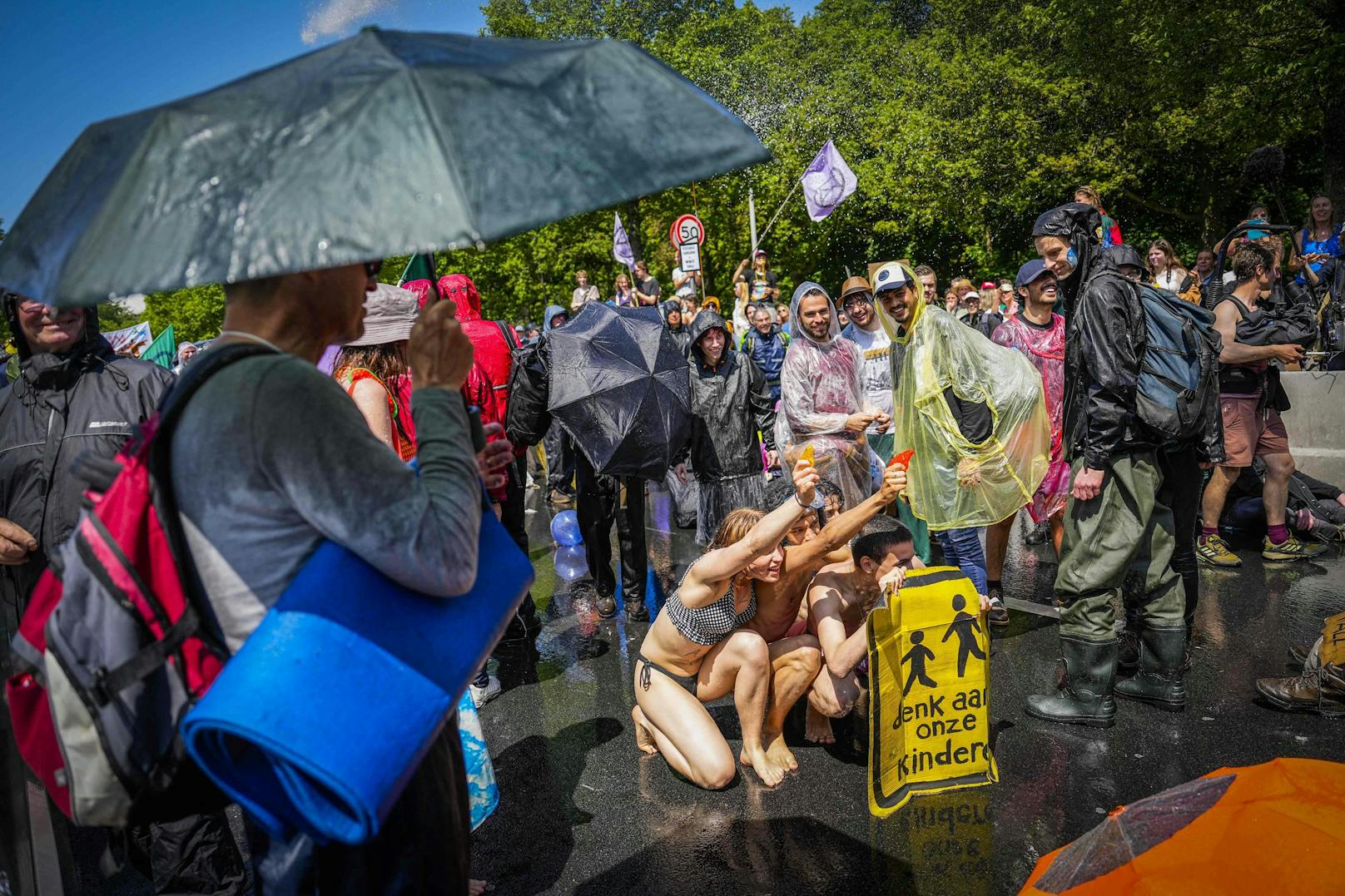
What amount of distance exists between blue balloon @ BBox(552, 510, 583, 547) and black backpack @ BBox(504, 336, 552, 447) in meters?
2.99

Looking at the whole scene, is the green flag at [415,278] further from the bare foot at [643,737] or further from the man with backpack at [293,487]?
the bare foot at [643,737]

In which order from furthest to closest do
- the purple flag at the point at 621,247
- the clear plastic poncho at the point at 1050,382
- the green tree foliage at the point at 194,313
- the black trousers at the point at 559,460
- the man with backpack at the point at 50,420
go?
the green tree foliage at the point at 194,313 → the purple flag at the point at 621,247 → the black trousers at the point at 559,460 → the clear plastic poncho at the point at 1050,382 → the man with backpack at the point at 50,420

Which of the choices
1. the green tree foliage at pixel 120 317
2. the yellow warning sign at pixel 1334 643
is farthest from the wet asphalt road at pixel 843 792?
the green tree foliage at pixel 120 317

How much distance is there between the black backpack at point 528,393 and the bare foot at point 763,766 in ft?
9.09

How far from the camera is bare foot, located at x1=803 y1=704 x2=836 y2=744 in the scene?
4.36 meters

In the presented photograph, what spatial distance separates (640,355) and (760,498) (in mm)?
1578

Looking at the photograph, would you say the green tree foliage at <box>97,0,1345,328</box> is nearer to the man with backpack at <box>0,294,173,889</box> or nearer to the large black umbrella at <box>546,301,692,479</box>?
the large black umbrella at <box>546,301,692,479</box>

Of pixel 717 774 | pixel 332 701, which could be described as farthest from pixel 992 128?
pixel 332 701

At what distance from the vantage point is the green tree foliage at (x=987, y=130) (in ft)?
54.9

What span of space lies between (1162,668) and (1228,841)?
9.76ft

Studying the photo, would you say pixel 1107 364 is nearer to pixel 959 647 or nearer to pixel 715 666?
pixel 959 647

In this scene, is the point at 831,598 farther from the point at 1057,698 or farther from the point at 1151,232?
the point at 1151,232

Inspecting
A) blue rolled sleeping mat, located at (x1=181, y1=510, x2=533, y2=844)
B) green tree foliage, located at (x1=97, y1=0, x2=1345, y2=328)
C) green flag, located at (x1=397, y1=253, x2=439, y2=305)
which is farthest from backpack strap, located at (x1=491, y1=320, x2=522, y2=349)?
green tree foliage, located at (x1=97, y1=0, x2=1345, y2=328)

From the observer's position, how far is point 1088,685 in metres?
4.28
